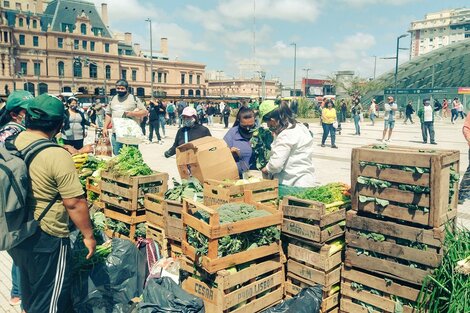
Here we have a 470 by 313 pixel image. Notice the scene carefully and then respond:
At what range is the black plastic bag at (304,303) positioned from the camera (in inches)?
146

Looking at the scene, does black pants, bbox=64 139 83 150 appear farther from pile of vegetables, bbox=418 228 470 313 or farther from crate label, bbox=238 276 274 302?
pile of vegetables, bbox=418 228 470 313

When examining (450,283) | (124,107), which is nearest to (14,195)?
(450,283)

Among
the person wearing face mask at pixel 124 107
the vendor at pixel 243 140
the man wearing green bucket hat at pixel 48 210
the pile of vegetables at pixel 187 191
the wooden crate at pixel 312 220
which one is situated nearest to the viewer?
the man wearing green bucket hat at pixel 48 210

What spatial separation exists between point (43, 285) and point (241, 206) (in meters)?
1.86

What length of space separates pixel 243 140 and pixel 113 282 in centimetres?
286

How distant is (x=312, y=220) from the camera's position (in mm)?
3889

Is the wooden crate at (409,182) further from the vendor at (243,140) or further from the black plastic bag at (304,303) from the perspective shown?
the vendor at (243,140)

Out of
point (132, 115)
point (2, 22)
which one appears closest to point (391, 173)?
point (132, 115)

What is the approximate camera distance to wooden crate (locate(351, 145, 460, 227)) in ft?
11.0

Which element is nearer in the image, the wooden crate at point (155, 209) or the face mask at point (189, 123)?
the wooden crate at point (155, 209)

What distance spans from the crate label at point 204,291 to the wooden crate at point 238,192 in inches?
39.2

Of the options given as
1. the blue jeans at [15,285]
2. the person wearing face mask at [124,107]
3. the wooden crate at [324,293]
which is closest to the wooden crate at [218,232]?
the wooden crate at [324,293]

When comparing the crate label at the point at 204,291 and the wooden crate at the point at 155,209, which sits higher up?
the wooden crate at the point at 155,209

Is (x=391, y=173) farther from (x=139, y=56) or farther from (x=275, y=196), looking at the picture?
(x=139, y=56)
